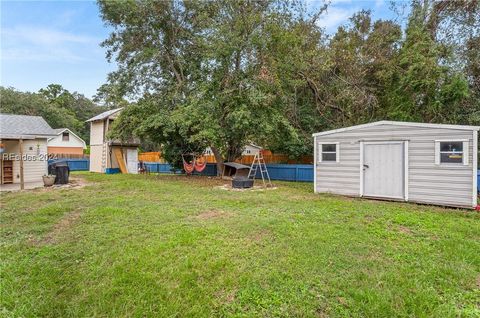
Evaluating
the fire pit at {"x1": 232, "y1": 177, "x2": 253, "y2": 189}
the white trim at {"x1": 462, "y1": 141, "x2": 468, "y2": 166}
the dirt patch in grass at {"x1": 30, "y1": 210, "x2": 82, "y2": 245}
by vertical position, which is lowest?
the dirt patch in grass at {"x1": 30, "y1": 210, "x2": 82, "y2": 245}

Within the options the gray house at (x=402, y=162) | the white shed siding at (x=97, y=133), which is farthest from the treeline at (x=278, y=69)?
the white shed siding at (x=97, y=133)

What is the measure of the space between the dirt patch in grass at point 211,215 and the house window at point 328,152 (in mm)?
4301

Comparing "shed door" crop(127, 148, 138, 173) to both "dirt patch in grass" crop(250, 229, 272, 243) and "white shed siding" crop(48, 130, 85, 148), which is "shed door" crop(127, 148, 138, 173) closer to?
"white shed siding" crop(48, 130, 85, 148)

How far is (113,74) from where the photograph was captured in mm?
13133

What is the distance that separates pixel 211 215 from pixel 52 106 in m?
31.1

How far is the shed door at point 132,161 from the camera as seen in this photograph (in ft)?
60.1

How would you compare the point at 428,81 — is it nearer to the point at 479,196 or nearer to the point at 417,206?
the point at 479,196

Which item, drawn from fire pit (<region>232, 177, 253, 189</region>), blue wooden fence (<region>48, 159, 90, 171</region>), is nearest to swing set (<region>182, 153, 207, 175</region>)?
fire pit (<region>232, 177, 253, 189</region>)

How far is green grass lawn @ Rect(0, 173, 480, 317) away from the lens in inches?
108

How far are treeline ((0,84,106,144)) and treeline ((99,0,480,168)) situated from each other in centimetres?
1993

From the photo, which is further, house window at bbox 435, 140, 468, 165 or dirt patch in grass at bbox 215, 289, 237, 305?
house window at bbox 435, 140, 468, 165

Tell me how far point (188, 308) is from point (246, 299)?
0.57 metres

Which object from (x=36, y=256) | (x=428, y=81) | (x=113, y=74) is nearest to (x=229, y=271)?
(x=36, y=256)

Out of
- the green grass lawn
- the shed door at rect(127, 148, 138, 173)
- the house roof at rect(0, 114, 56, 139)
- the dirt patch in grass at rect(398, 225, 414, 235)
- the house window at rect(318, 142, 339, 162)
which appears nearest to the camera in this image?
the green grass lawn
